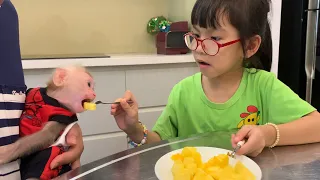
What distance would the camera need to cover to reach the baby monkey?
852mm

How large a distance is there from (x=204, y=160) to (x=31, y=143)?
0.41 meters

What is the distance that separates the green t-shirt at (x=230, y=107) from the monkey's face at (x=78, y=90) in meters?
0.33

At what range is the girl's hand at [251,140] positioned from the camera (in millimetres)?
779

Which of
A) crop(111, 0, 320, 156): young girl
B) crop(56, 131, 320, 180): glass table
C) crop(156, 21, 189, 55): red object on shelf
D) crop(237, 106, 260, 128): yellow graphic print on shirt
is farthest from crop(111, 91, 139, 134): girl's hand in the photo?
crop(156, 21, 189, 55): red object on shelf

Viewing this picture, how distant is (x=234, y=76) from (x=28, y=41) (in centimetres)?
165

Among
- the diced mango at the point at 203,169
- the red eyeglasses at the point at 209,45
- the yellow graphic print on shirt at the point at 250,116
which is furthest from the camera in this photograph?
the yellow graphic print on shirt at the point at 250,116

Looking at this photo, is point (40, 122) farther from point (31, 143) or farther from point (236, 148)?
point (236, 148)

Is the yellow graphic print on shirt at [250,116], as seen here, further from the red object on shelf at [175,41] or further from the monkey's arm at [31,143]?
the red object on shelf at [175,41]

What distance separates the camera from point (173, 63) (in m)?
2.18

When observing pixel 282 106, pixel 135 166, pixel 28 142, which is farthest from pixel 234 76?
pixel 28 142

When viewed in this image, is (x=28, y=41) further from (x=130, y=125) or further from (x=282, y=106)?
(x=282, y=106)

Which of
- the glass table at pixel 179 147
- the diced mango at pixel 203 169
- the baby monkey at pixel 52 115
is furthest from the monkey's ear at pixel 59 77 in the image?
the diced mango at pixel 203 169

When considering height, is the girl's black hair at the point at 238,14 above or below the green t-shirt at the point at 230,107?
above

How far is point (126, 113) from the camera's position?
98cm
